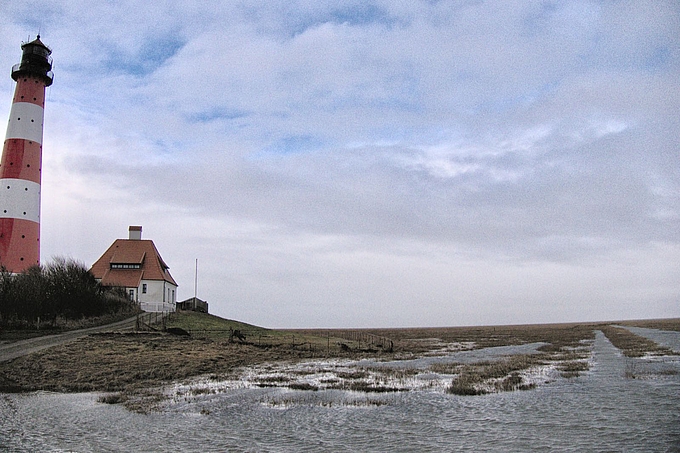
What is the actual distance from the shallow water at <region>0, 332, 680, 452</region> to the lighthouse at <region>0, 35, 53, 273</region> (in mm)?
33901

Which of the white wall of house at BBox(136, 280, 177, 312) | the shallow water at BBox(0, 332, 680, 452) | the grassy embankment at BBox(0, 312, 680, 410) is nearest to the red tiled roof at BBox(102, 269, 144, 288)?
the white wall of house at BBox(136, 280, 177, 312)

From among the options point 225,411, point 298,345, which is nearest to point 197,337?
point 298,345

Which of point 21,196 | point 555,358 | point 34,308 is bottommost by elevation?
point 555,358

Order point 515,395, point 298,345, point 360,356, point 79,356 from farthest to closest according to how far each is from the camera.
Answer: point 298,345 < point 360,356 < point 79,356 < point 515,395

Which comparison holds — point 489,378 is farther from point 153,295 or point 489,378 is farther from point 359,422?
point 153,295

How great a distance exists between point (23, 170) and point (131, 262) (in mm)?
16473

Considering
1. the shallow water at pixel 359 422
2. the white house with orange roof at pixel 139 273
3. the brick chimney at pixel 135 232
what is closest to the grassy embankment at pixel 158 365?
the shallow water at pixel 359 422

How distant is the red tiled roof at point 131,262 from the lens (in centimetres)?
6156

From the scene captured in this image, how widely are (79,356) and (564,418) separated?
24483 mm

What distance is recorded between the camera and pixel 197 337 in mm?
42938

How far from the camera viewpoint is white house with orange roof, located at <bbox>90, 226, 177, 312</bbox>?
60.8 meters

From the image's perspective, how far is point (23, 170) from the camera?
50.4 meters

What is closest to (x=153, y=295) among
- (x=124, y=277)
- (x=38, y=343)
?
(x=124, y=277)

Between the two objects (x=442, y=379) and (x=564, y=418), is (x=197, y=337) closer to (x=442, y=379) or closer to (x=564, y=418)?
(x=442, y=379)
